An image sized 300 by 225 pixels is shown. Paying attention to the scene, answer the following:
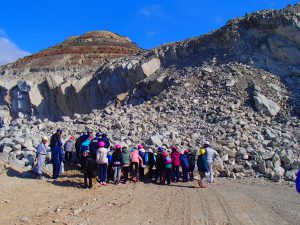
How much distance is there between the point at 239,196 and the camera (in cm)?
1107

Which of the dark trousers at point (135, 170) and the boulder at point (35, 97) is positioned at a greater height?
the boulder at point (35, 97)

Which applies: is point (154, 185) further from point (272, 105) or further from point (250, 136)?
point (272, 105)

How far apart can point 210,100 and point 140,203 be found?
1391 cm

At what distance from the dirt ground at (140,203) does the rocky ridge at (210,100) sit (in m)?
2.22

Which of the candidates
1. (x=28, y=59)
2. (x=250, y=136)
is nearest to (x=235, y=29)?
(x=250, y=136)

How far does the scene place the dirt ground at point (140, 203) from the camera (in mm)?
8258

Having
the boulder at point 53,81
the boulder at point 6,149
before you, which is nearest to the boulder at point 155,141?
the boulder at point 6,149

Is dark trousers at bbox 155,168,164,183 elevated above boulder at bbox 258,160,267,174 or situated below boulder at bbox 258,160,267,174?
below

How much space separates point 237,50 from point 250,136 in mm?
9506

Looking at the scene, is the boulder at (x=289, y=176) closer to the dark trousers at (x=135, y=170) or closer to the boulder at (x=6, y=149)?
the dark trousers at (x=135, y=170)

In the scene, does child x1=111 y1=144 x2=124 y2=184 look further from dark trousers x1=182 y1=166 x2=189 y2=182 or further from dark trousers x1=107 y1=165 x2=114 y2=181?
dark trousers x1=182 y1=166 x2=189 y2=182

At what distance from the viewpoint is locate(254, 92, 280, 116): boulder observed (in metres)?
21.2

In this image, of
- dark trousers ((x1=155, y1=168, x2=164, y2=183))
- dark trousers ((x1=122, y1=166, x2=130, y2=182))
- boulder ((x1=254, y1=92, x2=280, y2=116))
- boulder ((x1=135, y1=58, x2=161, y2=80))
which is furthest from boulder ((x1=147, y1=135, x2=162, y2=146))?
boulder ((x1=135, y1=58, x2=161, y2=80))

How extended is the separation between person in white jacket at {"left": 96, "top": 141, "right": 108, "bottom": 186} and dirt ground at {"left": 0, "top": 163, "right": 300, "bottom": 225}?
342mm
